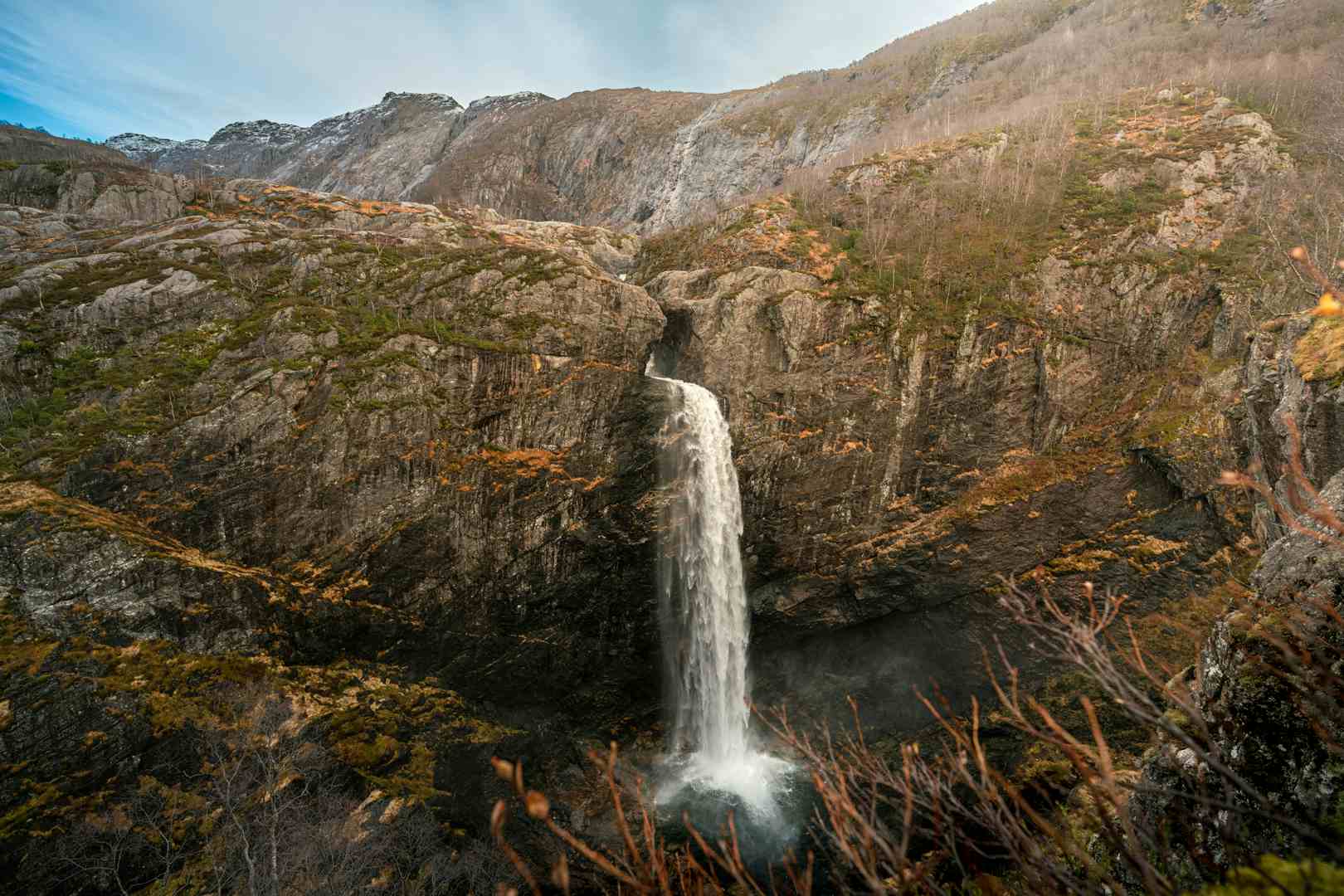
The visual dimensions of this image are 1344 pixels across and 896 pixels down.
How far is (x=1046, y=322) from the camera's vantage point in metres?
21.4

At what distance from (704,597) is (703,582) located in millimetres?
572

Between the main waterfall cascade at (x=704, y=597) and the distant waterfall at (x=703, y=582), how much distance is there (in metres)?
0.03

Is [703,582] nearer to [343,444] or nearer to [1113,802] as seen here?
[343,444]

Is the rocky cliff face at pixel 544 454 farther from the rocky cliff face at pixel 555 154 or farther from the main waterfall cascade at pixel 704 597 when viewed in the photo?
the rocky cliff face at pixel 555 154

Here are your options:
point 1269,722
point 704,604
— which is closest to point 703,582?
point 704,604

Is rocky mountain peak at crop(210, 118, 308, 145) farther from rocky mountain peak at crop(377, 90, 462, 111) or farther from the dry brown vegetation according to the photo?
the dry brown vegetation

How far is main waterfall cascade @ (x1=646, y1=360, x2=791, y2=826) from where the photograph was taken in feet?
68.2

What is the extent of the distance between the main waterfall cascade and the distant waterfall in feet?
0.10

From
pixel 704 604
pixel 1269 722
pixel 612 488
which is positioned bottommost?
pixel 704 604

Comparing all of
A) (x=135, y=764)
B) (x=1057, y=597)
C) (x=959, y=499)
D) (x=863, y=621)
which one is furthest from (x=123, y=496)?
(x=1057, y=597)

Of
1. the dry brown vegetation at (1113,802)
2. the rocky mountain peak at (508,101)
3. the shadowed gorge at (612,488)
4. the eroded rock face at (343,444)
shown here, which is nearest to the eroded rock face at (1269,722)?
the dry brown vegetation at (1113,802)

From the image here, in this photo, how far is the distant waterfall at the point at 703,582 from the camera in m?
20.9

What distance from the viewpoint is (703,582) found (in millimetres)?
21297

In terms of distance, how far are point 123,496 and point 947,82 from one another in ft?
211
